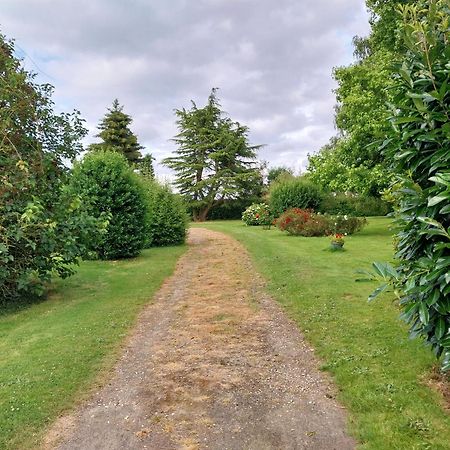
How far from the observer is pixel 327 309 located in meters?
6.41

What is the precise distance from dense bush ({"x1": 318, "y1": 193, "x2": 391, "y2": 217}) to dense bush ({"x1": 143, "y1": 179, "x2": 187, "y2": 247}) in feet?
39.1

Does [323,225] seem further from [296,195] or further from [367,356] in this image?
[367,356]

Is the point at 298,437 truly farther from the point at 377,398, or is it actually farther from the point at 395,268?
the point at 395,268

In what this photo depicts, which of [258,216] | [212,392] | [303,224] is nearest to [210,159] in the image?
[258,216]

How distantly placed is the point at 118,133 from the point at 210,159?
9.13 meters

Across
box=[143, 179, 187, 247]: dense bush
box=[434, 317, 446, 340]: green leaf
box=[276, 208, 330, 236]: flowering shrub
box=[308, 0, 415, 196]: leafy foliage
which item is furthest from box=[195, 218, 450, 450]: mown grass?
box=[276, 208, 330, 236]: flowering shrub

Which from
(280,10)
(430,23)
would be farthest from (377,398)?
(280,10)

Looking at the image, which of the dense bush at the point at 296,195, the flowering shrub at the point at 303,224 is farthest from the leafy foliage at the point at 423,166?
the dense bush at the point at 296,195

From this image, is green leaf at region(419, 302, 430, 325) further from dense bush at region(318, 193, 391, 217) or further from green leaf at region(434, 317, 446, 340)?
dense bush at region(318, 193, 391, 217)

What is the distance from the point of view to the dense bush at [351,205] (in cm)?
2661

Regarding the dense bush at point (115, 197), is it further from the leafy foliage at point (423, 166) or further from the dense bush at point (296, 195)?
the dense bush at point (296, 195)

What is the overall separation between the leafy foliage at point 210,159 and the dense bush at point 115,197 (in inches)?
973

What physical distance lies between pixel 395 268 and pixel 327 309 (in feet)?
11.0

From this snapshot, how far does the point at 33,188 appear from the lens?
741 centimetres
